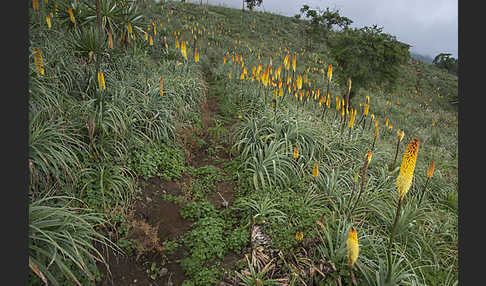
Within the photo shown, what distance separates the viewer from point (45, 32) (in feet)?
16.5

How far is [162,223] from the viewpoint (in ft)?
10.1

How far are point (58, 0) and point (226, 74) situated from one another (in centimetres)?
493

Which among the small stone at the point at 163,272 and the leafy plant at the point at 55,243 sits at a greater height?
the leafy plant at the point at 55,243

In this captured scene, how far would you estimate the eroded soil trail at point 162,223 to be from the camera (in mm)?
2463

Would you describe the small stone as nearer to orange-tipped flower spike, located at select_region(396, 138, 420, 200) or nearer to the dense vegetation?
the dense vegetation

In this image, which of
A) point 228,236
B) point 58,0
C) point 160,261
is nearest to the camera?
point 160,261

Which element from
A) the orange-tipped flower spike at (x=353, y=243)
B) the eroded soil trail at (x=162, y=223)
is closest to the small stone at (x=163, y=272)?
the eroded soil trail at (x=162, y=223)

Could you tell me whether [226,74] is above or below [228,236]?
above

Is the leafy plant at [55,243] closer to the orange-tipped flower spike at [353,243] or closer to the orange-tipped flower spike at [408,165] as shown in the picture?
the orange-tipped flower spike at [353,243]

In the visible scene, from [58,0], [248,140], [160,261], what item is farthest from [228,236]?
[58,0]

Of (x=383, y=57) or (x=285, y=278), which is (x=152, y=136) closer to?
(x=285, y=278)

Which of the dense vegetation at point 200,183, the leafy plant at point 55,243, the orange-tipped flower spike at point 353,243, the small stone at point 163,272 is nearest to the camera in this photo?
the orange-tipped flower spike at point 353,243

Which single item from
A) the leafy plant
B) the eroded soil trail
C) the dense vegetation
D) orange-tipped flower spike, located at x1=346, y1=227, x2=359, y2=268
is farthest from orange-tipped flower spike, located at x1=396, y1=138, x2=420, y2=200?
the leafy plant

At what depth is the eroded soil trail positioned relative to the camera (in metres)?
2.46
